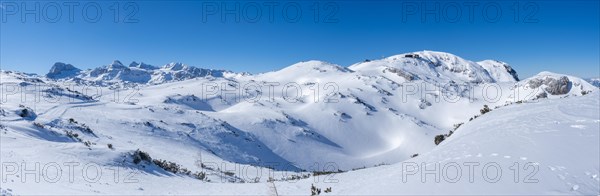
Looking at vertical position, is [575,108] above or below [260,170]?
above

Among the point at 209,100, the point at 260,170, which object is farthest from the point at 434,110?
the point at 260,170

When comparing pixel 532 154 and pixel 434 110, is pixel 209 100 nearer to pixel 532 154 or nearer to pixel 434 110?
pixel 434 110

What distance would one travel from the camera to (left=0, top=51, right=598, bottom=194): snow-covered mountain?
2188cm

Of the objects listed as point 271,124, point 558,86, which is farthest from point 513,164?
point 558,86

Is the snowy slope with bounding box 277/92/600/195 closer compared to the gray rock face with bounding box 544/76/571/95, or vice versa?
the snowy slope with bounding box 277/92/600/195

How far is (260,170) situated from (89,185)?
18.5 metres

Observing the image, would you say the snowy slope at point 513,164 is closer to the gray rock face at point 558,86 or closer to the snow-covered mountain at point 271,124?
the snow-covered mountain at point 271,124

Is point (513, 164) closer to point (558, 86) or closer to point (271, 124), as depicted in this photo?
point (271, 124)

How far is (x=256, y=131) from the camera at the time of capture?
77.1 m

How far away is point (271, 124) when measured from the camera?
3263 inches

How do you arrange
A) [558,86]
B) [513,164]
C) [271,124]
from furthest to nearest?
[558,86] → [271,124] → [513,164]

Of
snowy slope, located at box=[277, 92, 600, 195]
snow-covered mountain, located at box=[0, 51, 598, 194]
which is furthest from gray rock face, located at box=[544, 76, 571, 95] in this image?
snowy slope, located at box=[277, 92, 600, 195]

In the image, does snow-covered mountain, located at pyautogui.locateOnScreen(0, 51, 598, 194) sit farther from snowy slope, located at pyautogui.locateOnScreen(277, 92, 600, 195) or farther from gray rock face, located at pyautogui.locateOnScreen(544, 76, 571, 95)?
gray rock face, located at pyautogui.locateOnScreen(544, 76, 571, 95)

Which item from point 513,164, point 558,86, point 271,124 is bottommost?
point 271,124
